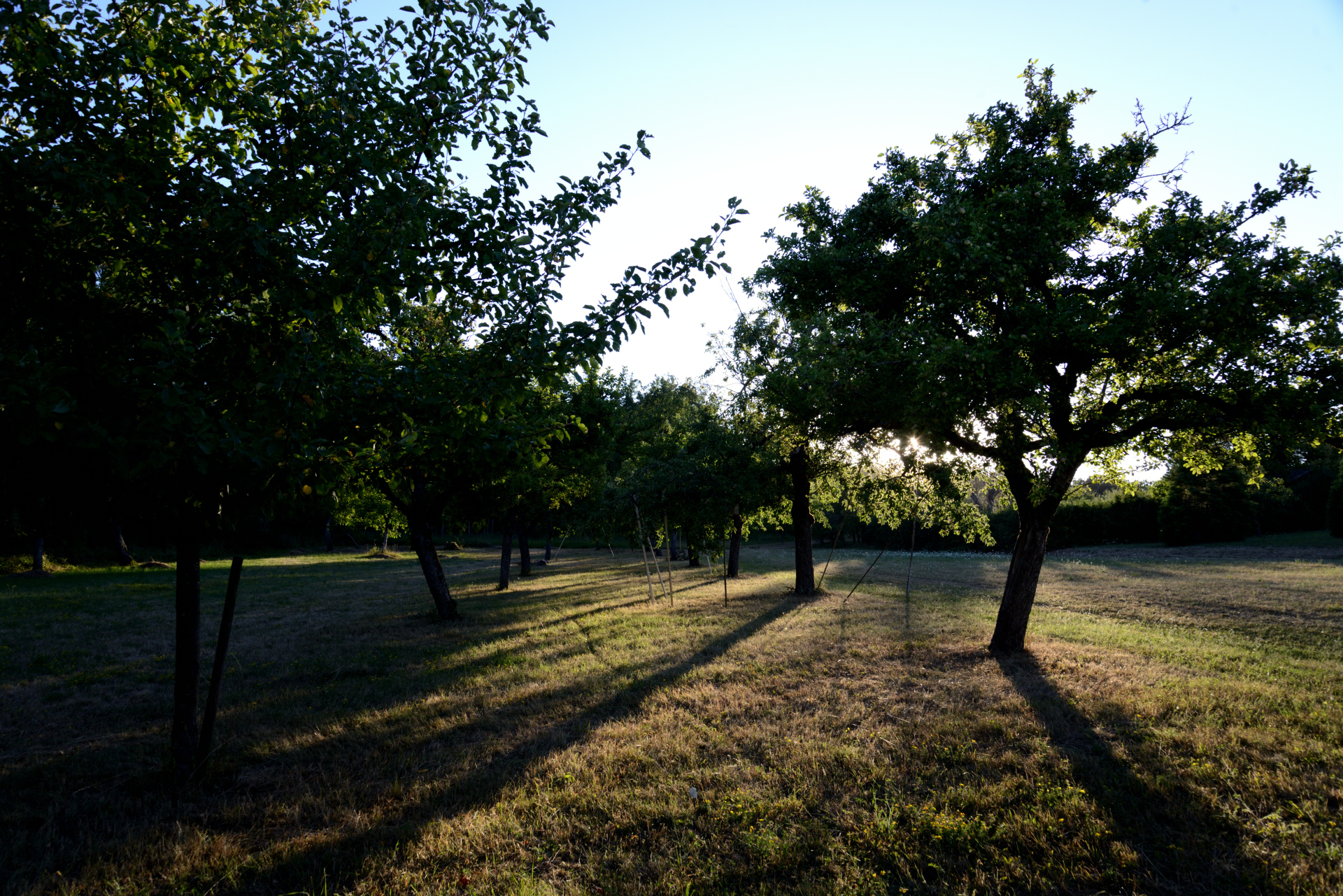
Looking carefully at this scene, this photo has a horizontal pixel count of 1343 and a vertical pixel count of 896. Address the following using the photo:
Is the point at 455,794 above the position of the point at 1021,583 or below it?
below

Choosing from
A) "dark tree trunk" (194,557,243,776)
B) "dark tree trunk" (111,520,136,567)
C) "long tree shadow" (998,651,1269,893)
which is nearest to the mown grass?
"long tree shadow" (998,651,1269,893)

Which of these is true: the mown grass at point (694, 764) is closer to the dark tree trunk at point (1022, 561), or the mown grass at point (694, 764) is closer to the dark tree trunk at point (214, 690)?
the dark tree trunk at point (214, 690)

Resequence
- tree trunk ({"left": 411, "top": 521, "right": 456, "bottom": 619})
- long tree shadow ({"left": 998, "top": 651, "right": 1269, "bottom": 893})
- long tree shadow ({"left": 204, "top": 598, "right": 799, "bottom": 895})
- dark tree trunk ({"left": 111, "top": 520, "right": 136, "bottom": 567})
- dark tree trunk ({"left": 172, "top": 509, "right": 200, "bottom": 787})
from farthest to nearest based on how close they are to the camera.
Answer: dark tree trunk ({"left": 111, "top": 520, "right": 136, "bottom": 567}) < tree trunk ({"left": 411, "top": 521, "right": 456, "bottom": 619}) < dark tree trunk ({"left": 172, "top": 509, "right": 200, "bottom": 787}) < long tree shadow ({"left": 204, "top": 598, "right": 799, "bottom": 895}) < long tree shadow ({"left": 998, "top": 651, "right": 1269, "bottom": 893})

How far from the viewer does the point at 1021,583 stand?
10.6m

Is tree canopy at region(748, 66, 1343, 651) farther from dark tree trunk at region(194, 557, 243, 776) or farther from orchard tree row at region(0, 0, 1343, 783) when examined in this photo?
dark tree trunk at region(194, 557, 243, 776)

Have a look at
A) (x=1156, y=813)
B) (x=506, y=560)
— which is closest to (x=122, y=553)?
(x=506, y=560)

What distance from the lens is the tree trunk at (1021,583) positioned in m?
10.5

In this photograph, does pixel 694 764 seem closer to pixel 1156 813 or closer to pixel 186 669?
pixel 1156 813

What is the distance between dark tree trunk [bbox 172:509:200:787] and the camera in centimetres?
560

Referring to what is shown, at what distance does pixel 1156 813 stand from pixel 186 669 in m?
8.72

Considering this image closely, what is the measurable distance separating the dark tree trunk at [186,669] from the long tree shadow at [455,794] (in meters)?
1.36

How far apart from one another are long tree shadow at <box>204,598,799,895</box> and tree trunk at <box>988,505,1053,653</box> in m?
5.79

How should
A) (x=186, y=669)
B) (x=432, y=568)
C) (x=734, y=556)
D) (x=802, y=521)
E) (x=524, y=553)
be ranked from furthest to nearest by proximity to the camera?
1. (x=524, y=553)
2. (x=734, y=556)
3. (x=802, y=521)
4. (x=432, y=568)
5. (x=186, y=669)

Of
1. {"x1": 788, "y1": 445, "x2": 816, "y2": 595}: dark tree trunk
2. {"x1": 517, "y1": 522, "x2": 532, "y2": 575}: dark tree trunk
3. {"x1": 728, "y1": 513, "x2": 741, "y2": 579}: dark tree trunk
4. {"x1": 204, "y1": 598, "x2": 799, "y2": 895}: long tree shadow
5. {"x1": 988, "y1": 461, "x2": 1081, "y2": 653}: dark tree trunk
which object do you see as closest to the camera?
{"x1": 204, "y1": 598, "x2": 799, "y2": 895}: long tree shadow
